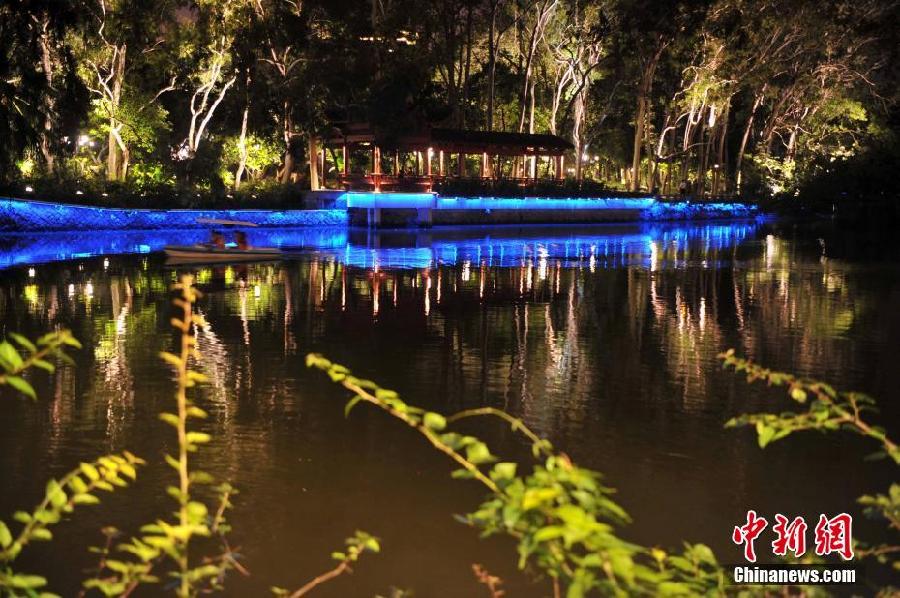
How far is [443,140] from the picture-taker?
5434 cm

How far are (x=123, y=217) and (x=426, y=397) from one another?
3548cm

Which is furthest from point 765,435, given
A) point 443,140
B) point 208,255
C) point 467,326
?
point 443,140

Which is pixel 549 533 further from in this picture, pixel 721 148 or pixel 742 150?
pixel 742 150

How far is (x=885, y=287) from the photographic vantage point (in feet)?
80.6

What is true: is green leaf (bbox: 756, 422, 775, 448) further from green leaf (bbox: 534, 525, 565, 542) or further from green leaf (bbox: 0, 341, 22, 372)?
green leaf (bbox: 0, 341, 22, 372)

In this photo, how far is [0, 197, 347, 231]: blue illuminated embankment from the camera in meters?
39.7

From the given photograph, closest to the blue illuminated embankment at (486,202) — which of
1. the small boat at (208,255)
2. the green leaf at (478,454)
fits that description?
the small boat at (208,255)

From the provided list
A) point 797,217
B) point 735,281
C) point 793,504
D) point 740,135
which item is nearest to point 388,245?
point 735,281

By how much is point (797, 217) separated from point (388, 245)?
45.0m

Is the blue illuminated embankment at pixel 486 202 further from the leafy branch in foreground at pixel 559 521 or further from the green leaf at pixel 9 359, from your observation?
the green leaf at pixel 9 359

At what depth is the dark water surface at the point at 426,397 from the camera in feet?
24.7

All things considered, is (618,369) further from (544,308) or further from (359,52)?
(359,52)

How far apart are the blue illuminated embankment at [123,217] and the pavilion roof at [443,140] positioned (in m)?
4.85

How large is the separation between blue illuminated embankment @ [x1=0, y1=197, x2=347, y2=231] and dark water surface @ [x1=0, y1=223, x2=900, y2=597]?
15.5 m
